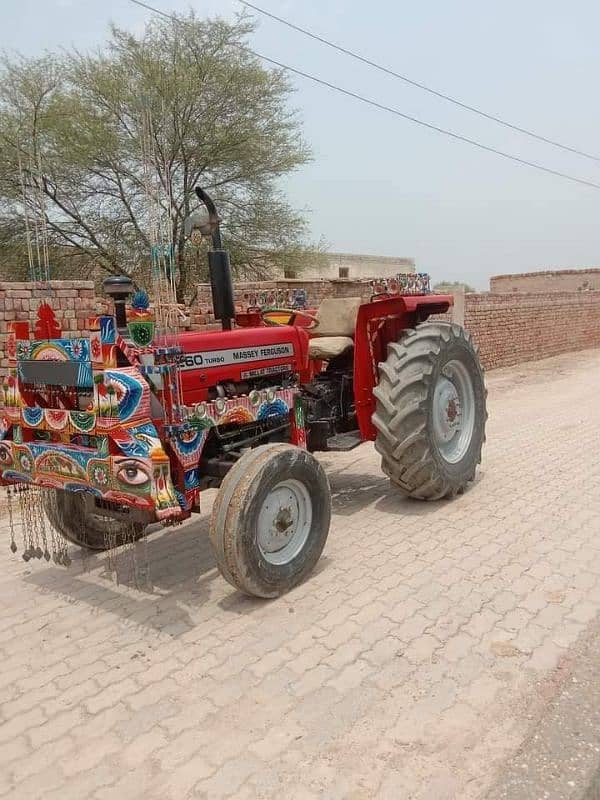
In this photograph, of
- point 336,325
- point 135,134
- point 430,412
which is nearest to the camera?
point 430,412

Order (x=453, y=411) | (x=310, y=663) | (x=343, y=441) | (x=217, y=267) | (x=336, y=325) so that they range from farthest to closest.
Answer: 1. (x=336, y=325)
2. (x=453, y=411)
3. (x=343, y=441)
4. (x=217, y=267)
5. (x=310, y=663)

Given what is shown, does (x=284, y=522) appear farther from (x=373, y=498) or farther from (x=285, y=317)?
(x=285, y=317)

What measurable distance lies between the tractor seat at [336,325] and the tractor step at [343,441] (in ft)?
2.00

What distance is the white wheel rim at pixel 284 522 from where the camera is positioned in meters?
3.37

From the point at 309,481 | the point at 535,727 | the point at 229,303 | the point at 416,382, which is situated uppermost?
the point at 229,303

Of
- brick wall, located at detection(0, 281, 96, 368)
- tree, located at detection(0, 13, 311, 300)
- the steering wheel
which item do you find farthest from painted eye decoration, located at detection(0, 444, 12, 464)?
tree, located at detection(0, 13, 311, 300)

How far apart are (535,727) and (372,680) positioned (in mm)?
655

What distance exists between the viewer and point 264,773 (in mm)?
2197

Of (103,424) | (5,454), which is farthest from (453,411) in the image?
(5,454)

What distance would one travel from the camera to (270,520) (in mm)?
3398

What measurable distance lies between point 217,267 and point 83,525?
71.8 inches

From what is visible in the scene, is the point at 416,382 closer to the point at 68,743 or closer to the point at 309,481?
the point at 309,481

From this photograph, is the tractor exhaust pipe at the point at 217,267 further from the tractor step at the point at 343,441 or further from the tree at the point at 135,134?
the tree at the point at 135,134

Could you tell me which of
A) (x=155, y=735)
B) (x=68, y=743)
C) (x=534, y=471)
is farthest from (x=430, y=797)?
(x=534, y=471)
